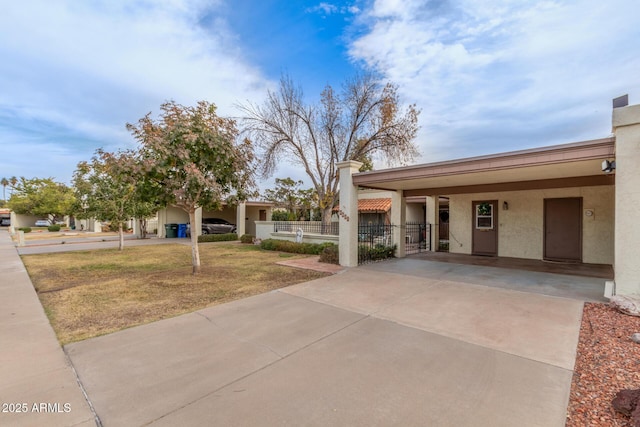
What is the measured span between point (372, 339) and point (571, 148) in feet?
17.0

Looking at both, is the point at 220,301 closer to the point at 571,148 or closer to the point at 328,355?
the point at 328,355

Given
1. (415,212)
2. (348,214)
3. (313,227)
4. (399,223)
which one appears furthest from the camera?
(415,212)

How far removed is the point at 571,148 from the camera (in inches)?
216

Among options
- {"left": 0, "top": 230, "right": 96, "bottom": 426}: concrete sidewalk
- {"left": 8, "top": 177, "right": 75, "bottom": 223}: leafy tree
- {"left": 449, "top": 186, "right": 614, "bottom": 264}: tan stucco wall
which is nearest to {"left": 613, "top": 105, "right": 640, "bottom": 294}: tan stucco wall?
{"left": 449, "top": 186, "right": 614, "bottom": 264}: tan stucco wall

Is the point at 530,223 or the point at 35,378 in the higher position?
the point at 530,223

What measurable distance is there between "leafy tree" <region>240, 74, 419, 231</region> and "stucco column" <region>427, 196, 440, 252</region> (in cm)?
402

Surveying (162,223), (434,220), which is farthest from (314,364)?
(162,223)

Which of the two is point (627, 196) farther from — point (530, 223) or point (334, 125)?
point (334, 125)

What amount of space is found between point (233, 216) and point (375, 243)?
59.3 feet

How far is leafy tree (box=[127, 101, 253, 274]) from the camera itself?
706cm

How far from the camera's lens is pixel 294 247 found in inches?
518

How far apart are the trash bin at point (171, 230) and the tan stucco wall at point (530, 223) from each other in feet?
61.4

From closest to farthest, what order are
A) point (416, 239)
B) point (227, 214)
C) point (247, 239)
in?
point (416, 239)
point (247, 239)
point (227, 214)

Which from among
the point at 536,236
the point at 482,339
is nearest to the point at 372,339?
the point at 482,339
